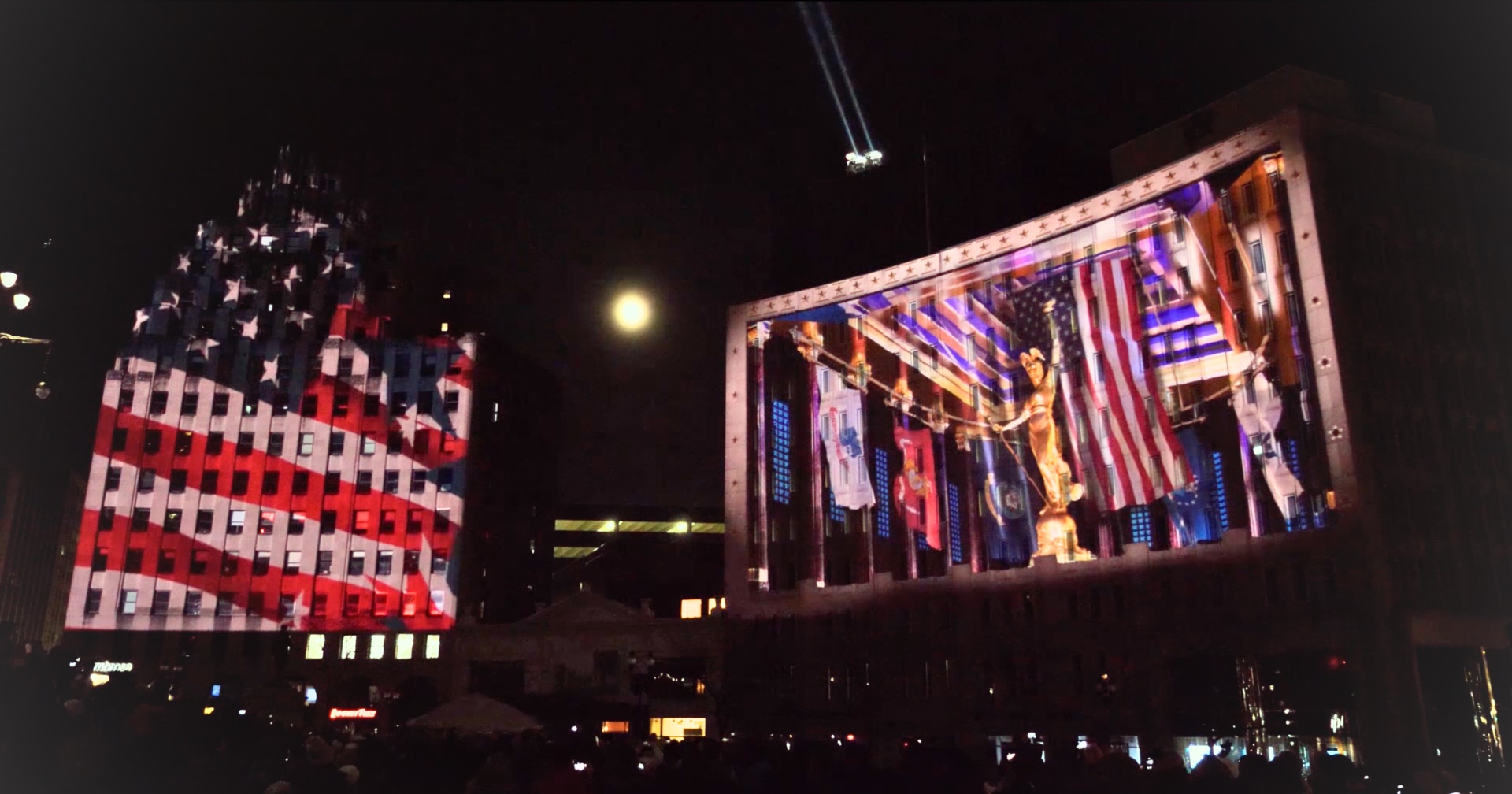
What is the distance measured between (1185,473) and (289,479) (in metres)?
65.4

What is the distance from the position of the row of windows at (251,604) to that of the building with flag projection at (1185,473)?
103 feet

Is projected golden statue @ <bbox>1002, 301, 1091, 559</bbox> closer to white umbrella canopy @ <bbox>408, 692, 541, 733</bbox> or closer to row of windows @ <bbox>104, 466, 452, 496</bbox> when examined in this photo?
white umbrella canopy @ <bbox>408, 692, 541, 733</bbox>

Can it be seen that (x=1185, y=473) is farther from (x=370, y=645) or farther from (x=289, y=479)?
(x=289, y=479)

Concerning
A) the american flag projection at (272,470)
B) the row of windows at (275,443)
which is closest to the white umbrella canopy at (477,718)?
the american flag projection at (272,470)

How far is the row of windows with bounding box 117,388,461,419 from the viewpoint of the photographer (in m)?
79.0

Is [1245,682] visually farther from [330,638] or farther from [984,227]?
[330,638]

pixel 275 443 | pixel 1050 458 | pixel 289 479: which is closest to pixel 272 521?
pixel 289 479

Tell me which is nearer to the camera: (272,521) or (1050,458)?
(1050,458)

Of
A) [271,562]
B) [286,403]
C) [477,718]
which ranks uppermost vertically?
[286,403]

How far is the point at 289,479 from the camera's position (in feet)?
255

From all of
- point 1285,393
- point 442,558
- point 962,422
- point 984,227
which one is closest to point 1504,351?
point 1285,393

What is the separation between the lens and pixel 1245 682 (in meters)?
36.7

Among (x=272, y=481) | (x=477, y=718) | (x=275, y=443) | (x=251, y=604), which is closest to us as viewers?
(x=477, y=718)

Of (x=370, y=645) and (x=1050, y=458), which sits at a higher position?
(x=1050, y=458)
